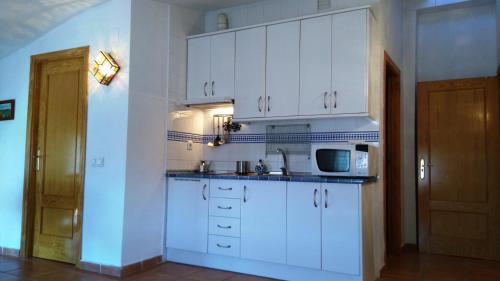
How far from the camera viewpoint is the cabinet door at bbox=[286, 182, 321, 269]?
3.03 m

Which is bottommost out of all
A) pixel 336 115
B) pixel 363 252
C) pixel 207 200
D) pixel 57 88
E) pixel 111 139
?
pixel 363 252

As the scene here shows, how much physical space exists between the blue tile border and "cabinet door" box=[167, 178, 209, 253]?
20.0 inches

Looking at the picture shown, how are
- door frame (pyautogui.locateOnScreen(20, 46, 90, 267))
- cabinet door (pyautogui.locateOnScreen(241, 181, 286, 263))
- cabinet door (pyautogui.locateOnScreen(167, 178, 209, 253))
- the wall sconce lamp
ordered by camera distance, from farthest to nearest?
door frame (pyautogui.locateOnScreen(20, 46, 90, 267))
cabinet door (pyautogui.locateOnScreen(167, 178, 209, 253))
the wall sconce lamp
cabinet door (pyautogui.locateOnScreen(241, 181, 286, 263))

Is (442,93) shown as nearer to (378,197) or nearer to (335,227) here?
(378,197)

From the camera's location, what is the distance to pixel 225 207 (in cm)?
347

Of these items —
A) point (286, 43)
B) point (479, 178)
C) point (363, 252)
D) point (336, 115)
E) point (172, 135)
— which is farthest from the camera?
point (479, 178)

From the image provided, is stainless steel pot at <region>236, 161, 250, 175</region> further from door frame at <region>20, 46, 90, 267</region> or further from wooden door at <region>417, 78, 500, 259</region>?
wooden door at <region>417, 78, 500, 259</region>

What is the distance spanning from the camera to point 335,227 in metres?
2.96

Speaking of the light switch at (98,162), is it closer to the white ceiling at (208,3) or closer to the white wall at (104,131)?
the white wall at (104,131)

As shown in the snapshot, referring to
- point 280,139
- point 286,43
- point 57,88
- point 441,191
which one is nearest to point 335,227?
point 280,139

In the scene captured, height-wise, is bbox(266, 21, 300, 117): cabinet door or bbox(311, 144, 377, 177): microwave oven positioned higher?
bbox(266, 21, 300, 117): cabinet door

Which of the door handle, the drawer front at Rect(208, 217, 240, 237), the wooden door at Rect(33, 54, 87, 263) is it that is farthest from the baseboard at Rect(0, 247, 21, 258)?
the drawer front at Rect(208, 217, 240, 237)

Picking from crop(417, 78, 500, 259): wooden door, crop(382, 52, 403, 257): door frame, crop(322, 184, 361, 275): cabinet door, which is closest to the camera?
crop(322, 184, 361, 275): cabinet door

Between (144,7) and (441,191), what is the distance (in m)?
3.73
